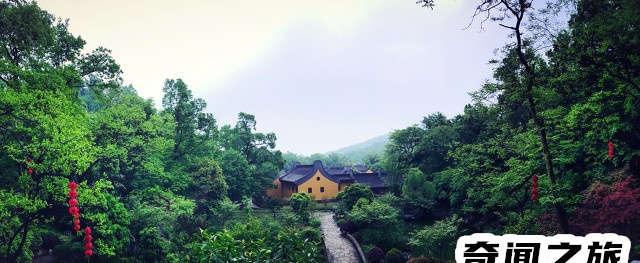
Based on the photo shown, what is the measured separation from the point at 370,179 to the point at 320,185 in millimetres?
6100

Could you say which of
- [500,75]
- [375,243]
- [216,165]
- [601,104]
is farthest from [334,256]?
[601,104]

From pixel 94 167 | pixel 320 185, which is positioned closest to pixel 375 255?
pixel 94 167

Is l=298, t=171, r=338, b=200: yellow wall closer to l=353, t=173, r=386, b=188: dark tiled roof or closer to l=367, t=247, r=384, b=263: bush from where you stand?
l=353, t=173, r=386, b=188: dark tiled roof

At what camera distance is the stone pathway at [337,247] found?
1804 cm

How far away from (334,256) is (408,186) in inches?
339

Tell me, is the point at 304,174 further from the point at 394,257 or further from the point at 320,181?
the point at 394,257

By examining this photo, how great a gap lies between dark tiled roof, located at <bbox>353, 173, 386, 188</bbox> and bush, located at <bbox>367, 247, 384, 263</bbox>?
22951 mm

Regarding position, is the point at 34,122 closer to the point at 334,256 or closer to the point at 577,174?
the point at 334,256

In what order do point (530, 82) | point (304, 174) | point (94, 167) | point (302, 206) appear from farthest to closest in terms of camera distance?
point (304, 174)
point (302, 206)
point (94, 167)
point (530, 82)

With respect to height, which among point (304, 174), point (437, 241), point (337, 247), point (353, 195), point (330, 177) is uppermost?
point (304, 174)

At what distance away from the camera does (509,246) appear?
7.50 m

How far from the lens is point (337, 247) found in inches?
795

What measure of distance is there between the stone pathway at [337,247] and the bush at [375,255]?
3.07 ft

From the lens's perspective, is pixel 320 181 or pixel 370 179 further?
pixel 370 179
